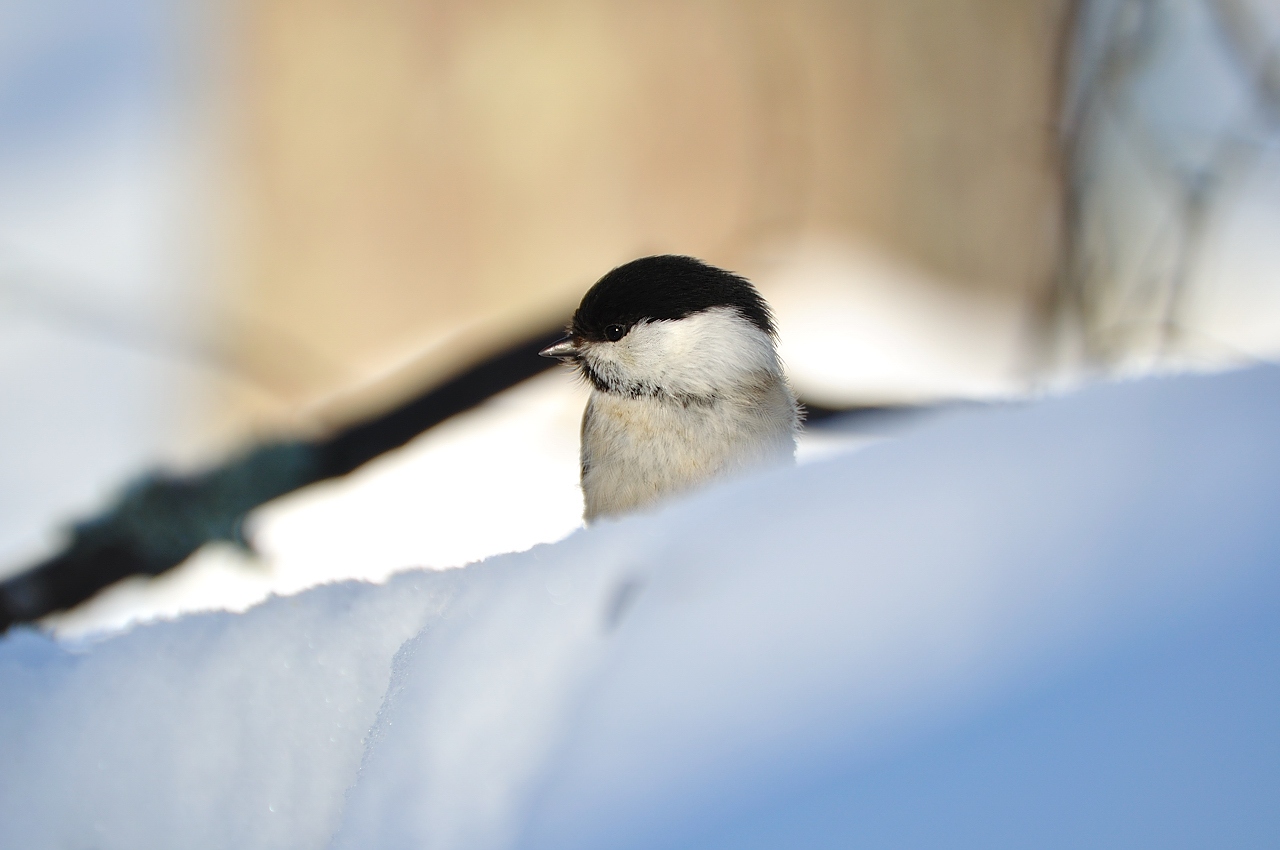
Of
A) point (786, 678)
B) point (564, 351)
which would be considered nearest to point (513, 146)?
point (564, 351)

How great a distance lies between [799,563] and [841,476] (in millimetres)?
38

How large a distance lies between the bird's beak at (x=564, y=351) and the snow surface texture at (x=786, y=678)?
1.81ft

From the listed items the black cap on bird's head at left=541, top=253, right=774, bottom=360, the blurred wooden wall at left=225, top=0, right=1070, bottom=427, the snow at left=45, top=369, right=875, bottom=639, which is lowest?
the snow at left=45, top=369, right=875, bottom=639

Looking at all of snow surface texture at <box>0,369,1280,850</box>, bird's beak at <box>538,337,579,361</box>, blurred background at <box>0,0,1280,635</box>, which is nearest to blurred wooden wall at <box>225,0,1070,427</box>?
blurred background at <box>0,0,1280,635</box>

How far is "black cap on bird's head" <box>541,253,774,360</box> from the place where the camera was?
30.7 inches

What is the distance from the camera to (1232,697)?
7.7 inches

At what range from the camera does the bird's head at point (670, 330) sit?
0.76 m

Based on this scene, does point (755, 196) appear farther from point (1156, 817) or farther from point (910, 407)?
point (1156, 817)

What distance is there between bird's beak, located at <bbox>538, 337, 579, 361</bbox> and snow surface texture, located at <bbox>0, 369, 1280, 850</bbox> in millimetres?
551

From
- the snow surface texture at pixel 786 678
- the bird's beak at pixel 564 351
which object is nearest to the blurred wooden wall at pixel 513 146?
the bird's beak at pixel 564 351

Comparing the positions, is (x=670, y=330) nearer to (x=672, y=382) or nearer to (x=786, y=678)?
(x=672, y=382)

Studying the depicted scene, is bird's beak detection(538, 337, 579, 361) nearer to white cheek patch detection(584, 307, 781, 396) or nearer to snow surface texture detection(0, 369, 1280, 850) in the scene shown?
white cheek patch detection(584, 307, 781, 396)

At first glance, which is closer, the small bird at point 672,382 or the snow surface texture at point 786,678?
the snow surface texture at point 786,678

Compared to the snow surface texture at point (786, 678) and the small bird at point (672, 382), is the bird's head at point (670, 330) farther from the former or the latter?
the snow surface texture at point (786, 678)
